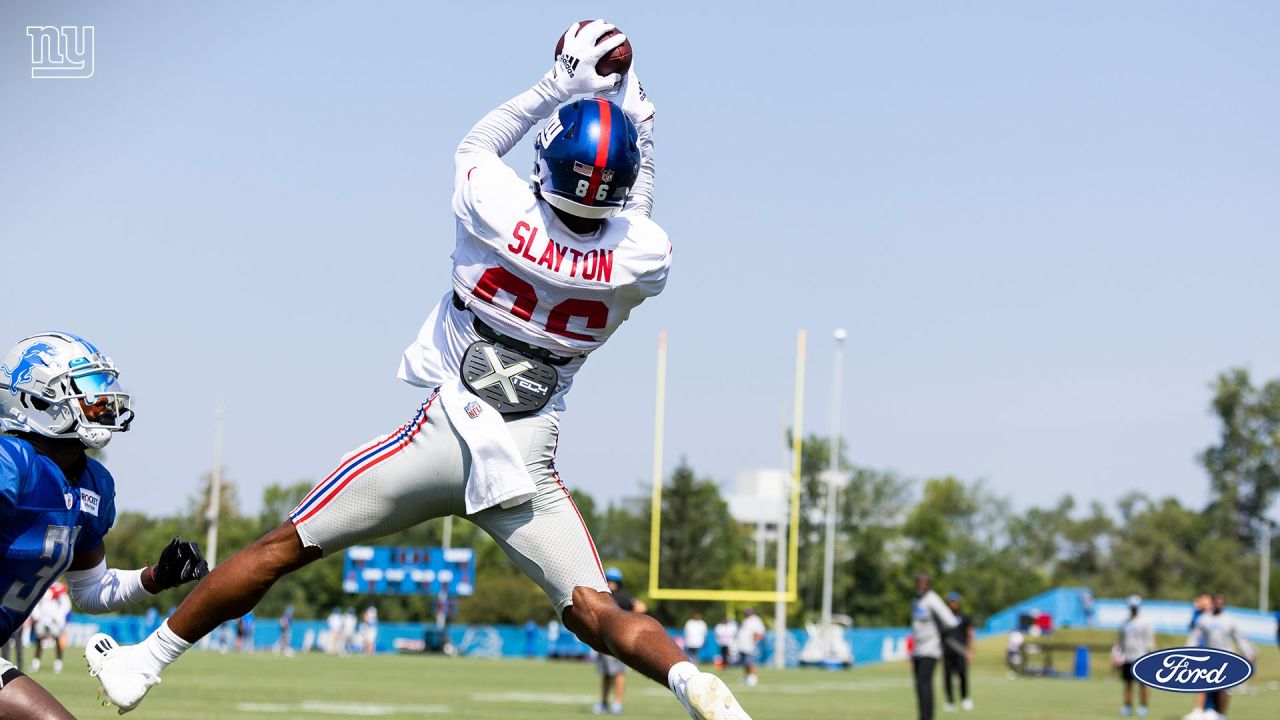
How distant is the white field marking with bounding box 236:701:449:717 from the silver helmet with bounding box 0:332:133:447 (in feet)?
28.2

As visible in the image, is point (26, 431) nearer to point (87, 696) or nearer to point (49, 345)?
point (49, 345)

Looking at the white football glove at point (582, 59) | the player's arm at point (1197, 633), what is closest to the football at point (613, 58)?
the white football glove at point (582, 59)

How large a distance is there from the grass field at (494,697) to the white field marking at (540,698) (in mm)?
20

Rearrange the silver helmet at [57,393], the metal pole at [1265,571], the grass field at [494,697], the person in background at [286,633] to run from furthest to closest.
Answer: the metal pole at [1265,571], the person in background at [286,633], the grass field at [494,697], the silver helmet at [57,393]

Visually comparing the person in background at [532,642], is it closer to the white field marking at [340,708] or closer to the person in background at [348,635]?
the person in background at [348,635]

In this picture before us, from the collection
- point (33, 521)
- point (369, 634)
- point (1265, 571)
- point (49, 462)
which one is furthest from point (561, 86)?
point (1265, 571)

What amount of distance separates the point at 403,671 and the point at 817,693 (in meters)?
8.60

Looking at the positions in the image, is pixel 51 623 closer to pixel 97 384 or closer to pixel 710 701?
pixel 97 384

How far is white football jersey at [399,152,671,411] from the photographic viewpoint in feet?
17.4

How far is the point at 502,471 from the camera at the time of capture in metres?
5.32

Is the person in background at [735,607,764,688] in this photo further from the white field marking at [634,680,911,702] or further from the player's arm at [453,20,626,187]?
the player's arm at [453,20,626,187]

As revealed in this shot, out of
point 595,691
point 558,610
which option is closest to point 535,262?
point 558,610

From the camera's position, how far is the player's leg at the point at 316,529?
5.28 meters

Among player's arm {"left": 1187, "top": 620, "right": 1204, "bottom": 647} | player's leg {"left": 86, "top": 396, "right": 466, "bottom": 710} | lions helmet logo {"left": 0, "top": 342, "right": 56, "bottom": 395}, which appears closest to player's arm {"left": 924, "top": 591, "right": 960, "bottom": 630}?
player's arm {"left": 1187, "top": 620, "right": 1204, "bottom": 647}
